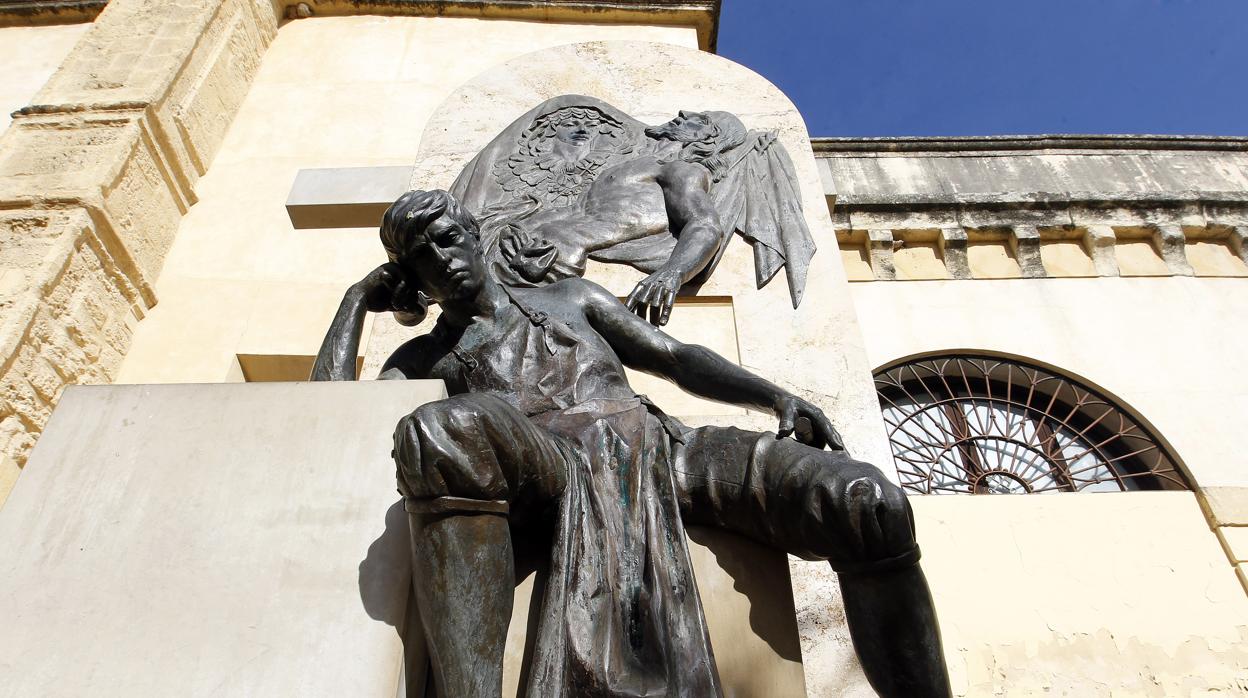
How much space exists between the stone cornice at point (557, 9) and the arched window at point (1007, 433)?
9.80ft

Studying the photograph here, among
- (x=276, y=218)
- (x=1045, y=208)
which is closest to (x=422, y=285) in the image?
(x=276, y=218)

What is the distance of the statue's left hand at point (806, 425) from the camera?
1897mm

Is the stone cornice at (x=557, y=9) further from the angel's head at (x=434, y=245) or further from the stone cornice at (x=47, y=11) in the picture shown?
the angel's head at (x=434, y=245)

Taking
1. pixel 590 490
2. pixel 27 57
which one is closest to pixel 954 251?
pixel 590 490

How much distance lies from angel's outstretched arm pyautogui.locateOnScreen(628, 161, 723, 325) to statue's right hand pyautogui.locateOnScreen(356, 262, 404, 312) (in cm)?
84

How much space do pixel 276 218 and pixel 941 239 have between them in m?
4.88

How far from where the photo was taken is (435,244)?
2172 mm

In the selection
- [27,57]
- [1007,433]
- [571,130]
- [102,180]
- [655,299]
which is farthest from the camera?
[27,57]

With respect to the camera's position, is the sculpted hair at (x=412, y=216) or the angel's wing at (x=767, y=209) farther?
the angel's wing at (x=767, y=209)

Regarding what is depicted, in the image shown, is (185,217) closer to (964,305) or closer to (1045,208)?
(964,305)

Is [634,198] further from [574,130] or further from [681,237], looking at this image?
[574,130]

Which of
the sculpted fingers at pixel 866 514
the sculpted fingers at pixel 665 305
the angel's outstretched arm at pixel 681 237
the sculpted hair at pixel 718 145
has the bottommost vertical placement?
the sculpted fingers at pixel 866 514

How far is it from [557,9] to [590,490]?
553 cm

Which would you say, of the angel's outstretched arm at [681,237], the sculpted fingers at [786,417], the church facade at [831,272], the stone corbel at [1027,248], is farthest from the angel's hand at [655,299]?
the stone corbel at [1027,248]
